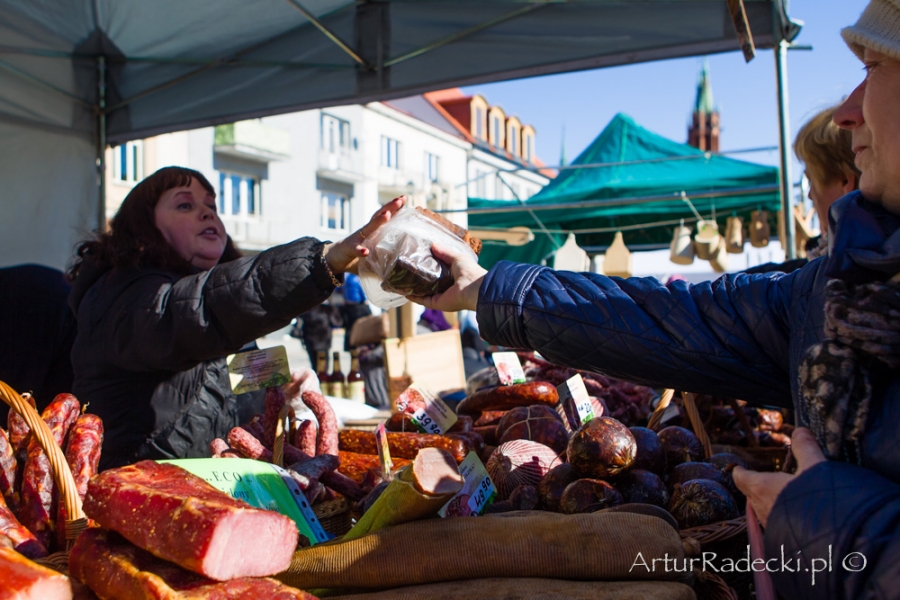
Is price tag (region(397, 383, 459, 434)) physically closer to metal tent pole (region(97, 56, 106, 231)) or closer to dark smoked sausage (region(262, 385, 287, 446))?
dark smoked sausage (region(262, 385, 287, 446))

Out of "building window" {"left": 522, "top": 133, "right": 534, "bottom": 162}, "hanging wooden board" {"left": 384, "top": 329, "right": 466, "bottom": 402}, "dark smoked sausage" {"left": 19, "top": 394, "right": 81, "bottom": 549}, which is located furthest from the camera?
"building window" {"left": 522, "top": 133, "right": 534, "bottom": 162}

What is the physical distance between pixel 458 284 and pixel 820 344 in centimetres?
84

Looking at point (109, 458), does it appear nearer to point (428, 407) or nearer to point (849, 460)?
point (428, 407)

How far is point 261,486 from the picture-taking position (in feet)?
5.35

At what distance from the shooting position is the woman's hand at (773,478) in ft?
3.42

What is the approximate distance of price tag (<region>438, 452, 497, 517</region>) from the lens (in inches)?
60.3

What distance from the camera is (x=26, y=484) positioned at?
60.5 inches

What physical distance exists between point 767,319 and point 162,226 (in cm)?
200

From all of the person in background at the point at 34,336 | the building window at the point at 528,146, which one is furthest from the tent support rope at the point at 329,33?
the building window at the point at 528,146

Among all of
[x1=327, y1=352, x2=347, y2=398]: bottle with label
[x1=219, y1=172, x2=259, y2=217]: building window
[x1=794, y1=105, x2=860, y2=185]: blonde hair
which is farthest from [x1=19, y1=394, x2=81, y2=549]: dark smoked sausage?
[x1=219, y1=172, x2=259, y2=217]: building window

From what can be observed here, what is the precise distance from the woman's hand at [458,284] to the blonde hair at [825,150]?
160 centimetres

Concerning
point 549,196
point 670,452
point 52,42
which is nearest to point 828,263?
point 670,452

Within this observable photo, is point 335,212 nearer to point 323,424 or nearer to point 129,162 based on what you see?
point 129,162

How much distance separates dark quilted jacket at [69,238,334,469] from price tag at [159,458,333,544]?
515 mm
